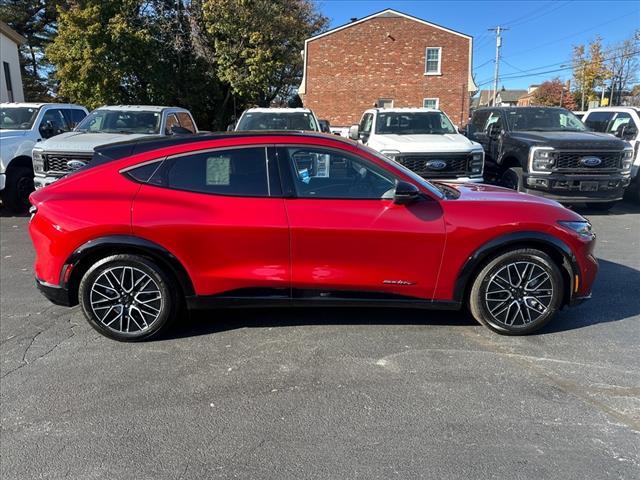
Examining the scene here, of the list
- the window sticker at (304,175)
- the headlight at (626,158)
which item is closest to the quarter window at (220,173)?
the window sticker at (304,175)

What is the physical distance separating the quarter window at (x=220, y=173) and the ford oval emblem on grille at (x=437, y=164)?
5115mm

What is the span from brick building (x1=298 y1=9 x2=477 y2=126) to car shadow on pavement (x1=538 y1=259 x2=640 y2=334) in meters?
22.9

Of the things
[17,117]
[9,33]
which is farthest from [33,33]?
[17,117]

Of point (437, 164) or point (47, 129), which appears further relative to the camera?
point (47, 129)

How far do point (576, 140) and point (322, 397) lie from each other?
7.79 m

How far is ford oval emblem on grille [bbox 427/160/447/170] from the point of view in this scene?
839 centimetres

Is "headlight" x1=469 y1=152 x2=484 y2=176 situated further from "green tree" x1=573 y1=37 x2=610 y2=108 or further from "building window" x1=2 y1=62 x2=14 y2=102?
"green tree" x1=573 y1=37 x2=610 y2=108

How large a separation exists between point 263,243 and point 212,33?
24.2m

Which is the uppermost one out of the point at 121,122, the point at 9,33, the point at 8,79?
the point at 9,33

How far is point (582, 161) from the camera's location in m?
8.64

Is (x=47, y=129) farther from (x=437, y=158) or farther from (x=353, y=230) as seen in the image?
(x=353, y=230)

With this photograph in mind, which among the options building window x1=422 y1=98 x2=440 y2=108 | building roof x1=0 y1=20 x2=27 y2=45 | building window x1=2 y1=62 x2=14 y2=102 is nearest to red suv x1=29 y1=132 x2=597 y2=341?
building window x1=422 y1=98 x2=440 y2=108

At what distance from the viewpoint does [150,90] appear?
25.5 m

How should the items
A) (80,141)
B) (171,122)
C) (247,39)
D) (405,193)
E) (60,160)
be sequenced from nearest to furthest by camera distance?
(405,193) → (60,160) → (80,141) → (171,122) → (247,39)
